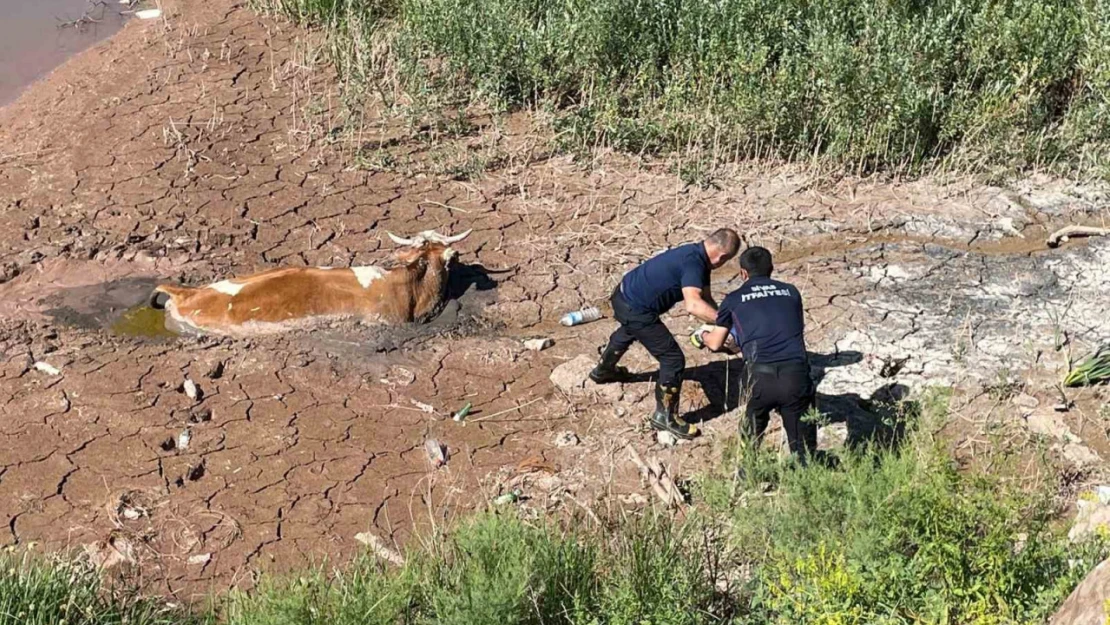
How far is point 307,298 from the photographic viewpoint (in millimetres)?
8539

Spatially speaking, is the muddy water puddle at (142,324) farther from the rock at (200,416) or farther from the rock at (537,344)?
the rock at (537,344)

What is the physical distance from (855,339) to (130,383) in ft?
15.4

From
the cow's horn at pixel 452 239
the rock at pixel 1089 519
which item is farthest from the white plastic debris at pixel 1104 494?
the cow's horn at pixel 452 239

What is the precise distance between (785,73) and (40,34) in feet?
25.2

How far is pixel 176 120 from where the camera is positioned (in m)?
11.0

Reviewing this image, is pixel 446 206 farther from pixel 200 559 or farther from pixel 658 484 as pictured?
pixel 200 559

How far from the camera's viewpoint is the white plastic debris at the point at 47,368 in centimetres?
792

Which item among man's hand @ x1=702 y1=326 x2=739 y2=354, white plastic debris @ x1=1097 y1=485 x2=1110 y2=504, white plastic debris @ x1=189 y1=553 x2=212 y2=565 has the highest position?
man's hand @ x1=702 y1=326 x2=739 y2=354

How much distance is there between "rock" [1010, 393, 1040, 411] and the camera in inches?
313

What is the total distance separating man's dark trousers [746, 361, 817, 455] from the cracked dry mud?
2.35 feet

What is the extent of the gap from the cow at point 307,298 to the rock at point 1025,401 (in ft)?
12.6

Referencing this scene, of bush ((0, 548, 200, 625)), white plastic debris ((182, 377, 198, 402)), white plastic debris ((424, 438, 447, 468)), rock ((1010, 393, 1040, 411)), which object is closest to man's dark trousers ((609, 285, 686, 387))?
white plastic debris ((424, 438, 447, 468))

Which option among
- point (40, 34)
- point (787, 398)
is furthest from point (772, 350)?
point (40, 34)

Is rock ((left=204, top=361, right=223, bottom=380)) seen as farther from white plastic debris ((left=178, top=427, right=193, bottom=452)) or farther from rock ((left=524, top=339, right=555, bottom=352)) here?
rock ((left=524, top=339, right=555, bottom=352))
